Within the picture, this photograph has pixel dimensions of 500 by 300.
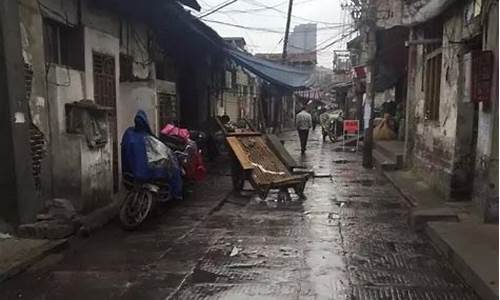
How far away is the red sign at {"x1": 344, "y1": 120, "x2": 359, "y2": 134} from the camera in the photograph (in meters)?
23.1

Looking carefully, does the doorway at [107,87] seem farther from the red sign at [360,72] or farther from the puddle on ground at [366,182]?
the red sign at [360,72]

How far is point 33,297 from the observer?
482 centimetres

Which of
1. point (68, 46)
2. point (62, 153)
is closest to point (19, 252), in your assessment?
point (62, 153)

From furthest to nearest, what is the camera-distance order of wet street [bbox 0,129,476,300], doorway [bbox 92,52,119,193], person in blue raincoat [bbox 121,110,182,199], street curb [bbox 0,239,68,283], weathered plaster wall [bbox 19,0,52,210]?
doorway [bbox 92,52,119,193], person in blue raincoat [bbox 121,110,182,199], weathered plaster wall [bbox 19,0,52,210], street curb [bbox 0,239,68,283], wet street [bbox 0,129,476,300]

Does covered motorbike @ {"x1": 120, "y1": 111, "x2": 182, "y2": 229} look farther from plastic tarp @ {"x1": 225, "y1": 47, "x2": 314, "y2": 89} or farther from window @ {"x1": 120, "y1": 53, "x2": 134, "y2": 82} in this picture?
plastic tarp @ {"x1": 225, "y1": 47, "x2": 314, "y2": 89}

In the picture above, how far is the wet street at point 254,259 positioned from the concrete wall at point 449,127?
40.0 inches

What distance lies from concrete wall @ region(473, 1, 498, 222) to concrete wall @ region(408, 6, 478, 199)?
2.46 feet

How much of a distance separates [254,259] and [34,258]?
2.39 meters

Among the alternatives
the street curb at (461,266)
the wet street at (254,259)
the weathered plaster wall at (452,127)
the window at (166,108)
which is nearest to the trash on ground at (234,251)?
the wet street at (254,259)

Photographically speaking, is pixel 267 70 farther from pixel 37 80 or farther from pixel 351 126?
pixel 37 80

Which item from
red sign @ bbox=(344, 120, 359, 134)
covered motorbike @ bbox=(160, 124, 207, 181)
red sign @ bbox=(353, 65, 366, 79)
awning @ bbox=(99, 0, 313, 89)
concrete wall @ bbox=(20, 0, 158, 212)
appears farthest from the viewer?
red sign @ bbox=(344, 120, 359, 134)

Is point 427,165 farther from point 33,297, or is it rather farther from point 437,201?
point 33,297

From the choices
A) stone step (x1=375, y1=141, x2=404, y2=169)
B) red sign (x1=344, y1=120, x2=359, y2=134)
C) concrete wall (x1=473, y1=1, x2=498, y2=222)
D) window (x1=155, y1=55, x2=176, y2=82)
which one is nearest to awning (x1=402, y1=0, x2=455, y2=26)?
concrete wall (x1=473, y1=1, x2=498, y2=222)

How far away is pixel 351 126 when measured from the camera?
2333cm
